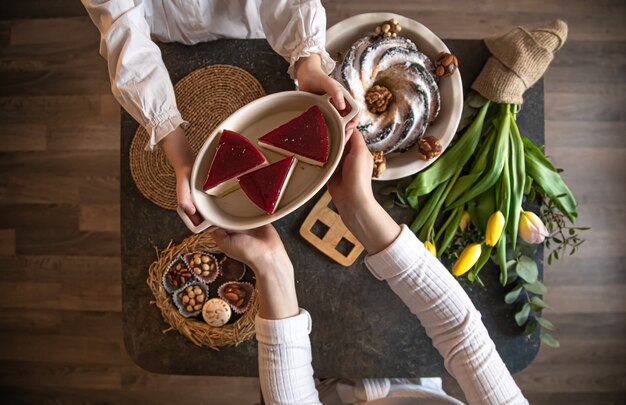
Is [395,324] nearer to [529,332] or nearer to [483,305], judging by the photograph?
[483,305]

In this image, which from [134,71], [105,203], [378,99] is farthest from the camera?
[105,203]

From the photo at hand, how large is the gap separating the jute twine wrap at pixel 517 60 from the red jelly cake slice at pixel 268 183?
624 millimetres

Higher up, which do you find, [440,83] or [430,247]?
[440,83]

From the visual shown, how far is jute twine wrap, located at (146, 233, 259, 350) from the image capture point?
1.17 m

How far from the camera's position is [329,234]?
Answer: 3.87ft

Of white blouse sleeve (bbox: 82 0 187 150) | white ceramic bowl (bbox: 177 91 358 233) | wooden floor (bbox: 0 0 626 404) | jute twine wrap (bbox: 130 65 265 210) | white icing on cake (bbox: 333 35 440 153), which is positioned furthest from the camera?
wooden floor (bbox: 0 0 626 404)

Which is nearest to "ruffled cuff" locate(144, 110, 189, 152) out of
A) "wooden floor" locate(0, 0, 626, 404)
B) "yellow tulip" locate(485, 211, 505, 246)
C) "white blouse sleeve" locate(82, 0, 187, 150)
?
"white blouse sleeve" locate(82, 0, 187, 150)

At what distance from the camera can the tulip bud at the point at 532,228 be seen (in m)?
1.13

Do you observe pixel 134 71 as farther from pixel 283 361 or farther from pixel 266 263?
pixel 283 361

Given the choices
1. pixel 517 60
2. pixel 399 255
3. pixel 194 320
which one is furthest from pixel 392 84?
pixel 194 320

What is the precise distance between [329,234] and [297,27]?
0.52 meters

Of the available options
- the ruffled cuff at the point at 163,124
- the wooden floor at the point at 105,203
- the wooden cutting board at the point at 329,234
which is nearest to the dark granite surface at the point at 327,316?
the wooden cutting board at the point at 329,234

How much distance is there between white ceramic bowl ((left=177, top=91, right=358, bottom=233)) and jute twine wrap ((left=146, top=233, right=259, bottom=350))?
1.33 feet

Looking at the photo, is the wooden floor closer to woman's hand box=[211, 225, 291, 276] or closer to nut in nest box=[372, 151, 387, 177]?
nut in nest box=[372, 151, 387, 177]
